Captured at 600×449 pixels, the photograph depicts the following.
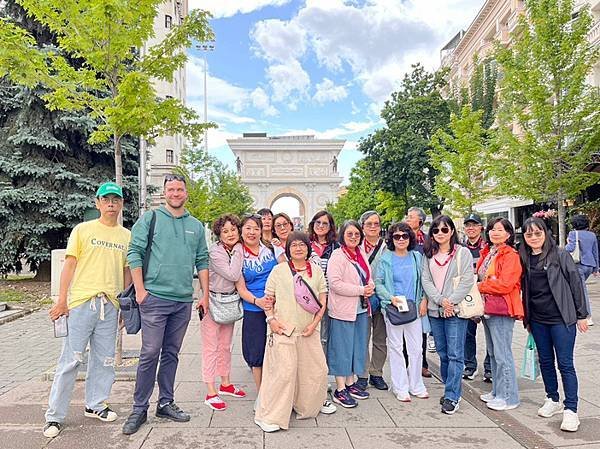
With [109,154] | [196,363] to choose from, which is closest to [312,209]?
[109,154]

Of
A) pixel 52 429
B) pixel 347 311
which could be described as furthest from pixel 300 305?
pixel 52 429

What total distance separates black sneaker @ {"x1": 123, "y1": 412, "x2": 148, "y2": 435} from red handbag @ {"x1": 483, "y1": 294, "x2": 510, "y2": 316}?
11.2 feet

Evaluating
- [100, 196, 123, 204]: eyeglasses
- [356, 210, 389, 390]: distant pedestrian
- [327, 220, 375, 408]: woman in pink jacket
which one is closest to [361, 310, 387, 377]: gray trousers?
[356, 210, 389, 390]: distant pedestrian

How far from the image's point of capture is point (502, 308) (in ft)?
15.7

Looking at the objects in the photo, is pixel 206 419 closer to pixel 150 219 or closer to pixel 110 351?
pixel 110 351

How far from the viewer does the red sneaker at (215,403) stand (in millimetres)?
4828

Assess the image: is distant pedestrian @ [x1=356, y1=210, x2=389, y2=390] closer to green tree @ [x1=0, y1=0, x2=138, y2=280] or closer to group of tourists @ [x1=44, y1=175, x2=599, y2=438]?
group of tourists @ [x1=44, y1=175, x2=599, y2=438]

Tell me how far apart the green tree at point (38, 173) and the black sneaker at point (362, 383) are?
12683 mm

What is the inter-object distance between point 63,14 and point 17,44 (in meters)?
0.69

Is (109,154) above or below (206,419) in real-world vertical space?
above

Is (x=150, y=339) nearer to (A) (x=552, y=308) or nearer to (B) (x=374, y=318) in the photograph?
(B) (x=374, y=318)

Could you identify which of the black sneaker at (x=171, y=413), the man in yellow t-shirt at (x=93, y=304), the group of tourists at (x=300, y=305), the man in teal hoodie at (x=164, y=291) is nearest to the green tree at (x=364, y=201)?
the group of tourists at (x=300, y=305)

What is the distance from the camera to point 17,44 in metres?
6.01

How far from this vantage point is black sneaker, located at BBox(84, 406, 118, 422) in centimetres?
452
